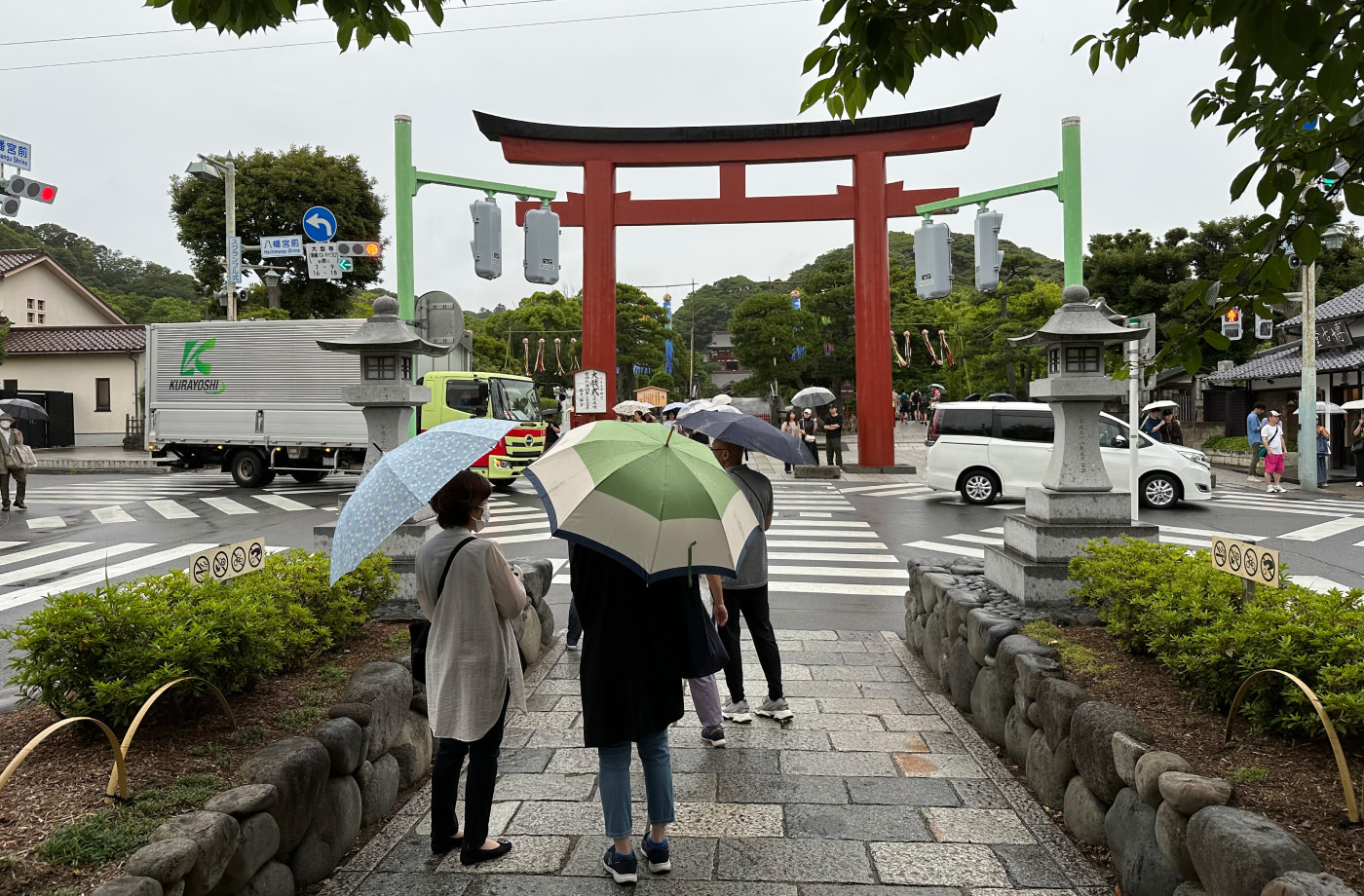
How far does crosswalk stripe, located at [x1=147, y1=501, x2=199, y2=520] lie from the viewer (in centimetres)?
1440

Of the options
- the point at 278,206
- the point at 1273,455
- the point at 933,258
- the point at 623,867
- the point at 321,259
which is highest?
the point at 278,206

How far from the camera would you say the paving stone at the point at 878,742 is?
186 inches

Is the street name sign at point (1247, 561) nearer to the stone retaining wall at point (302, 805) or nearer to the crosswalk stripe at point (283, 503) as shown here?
the stone retaining wall at point (302, 805)

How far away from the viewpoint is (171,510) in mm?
15250

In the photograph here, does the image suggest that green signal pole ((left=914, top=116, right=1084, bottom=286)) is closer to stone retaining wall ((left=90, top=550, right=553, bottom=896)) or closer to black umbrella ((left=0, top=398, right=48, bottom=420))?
stone retaining wall ((left=90, top=550, right=553, bottom=896))

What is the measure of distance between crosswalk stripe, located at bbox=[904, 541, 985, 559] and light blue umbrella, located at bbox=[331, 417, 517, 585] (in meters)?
8.83

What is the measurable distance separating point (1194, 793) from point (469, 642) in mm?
2511

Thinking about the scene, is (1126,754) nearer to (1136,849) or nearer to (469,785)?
(1136,849)

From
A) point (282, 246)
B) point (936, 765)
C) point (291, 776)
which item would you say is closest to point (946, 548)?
point (936, 765)

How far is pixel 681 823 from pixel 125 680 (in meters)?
2.29

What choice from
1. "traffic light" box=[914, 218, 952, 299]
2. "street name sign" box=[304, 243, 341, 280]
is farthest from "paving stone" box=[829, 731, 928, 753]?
"street name sign" box=[304, 243, 341, 280]

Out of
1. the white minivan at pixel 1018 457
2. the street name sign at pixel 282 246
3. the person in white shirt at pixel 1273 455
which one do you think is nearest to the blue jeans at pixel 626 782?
the white minivan at pixel 1018 457

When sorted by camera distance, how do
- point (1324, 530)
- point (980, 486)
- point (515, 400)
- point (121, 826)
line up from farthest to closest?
point (515, 400) < point (980, 486) < point (1324, 530) < point (121, 826)

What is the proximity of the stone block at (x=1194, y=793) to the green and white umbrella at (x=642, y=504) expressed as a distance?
159 centimetres
